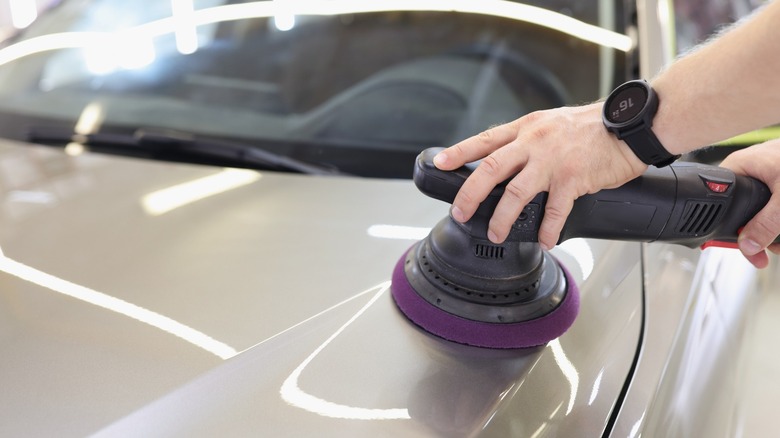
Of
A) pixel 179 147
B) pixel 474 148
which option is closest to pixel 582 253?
pixel 474 148

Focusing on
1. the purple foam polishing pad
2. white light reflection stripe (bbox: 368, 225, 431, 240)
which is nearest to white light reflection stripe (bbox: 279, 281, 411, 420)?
the purple foam polishing pad

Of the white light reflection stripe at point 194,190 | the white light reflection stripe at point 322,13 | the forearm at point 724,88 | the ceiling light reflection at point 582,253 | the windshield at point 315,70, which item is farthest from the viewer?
the white light reflection stripe at point 322,13

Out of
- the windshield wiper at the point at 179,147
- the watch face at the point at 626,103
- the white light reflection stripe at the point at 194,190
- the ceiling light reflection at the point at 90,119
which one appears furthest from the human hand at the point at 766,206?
the ceiling light reflection at the point at 90,119

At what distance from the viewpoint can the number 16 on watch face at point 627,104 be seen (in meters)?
0.88

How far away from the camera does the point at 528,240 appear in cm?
91

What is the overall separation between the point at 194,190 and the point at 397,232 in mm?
399

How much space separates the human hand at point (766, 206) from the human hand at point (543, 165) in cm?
21

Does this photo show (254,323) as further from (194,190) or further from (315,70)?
(315,70)

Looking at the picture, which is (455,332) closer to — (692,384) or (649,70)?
(692,384)

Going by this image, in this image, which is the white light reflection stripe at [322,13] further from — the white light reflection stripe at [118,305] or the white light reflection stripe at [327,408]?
the white light reflection stripe at [327,408]

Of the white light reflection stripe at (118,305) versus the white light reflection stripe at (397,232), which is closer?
the white light reflection stripe at (118,305)

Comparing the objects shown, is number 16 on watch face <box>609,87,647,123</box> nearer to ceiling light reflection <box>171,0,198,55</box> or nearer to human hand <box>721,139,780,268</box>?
human hand <box>721,139,780,268</box>

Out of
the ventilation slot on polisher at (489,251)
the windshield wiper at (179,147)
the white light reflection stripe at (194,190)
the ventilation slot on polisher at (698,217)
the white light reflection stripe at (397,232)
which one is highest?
the windshield wiper at (179,147)

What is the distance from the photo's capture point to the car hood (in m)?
0.81
